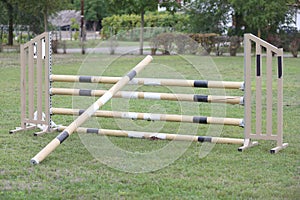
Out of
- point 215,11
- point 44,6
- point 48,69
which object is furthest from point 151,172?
point 215,11

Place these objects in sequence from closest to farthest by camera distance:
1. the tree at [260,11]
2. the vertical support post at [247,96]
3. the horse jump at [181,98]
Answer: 1. the horse jump at [181,98]
2. the vertical support post at [247,96]
3. the tree at [260,11]

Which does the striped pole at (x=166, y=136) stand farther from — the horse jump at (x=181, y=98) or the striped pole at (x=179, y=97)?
the striped pole at (x=179, y=97)

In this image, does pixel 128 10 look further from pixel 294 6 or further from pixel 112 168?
pixel 112 168

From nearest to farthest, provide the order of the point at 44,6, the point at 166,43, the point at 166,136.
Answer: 1. the point at 166,136
2. the point at 166,43
3. the point at 44,6

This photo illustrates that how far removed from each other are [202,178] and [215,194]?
0.57 metres

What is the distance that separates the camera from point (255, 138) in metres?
7.31

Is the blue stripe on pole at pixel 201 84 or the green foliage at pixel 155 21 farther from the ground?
the green foliage at pixel 155 21

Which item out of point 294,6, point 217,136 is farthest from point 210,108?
point 294,6

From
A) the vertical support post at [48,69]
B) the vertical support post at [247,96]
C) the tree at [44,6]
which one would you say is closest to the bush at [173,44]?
the vertical support post at [247,96]

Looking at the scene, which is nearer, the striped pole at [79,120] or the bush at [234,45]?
the striped pole at [79,120]

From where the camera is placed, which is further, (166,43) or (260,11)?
(260,11)

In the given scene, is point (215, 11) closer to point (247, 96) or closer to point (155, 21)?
point (155, 21)

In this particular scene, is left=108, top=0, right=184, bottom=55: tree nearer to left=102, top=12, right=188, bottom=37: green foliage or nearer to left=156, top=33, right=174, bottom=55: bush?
left=102, top=12, right=188, bottom=37: green foliage

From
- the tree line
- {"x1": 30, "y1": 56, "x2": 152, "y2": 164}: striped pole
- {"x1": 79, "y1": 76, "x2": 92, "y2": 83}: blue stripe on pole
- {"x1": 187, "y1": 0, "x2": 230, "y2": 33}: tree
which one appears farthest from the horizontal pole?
{"x1": 187, "y1": 0, "x2": 230, "y2": 33}: tree
